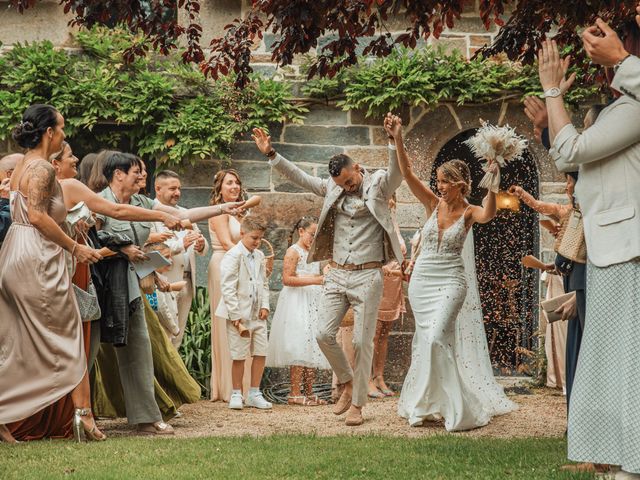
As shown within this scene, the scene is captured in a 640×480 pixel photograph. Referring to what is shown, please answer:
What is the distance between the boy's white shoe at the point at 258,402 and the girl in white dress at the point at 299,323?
466 millimetres

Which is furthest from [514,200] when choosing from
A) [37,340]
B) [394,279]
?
[37,340]

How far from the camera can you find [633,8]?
6.80m

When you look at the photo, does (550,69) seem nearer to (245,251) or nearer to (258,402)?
(245,251)

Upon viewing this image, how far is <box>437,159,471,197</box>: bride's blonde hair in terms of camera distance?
861 cm

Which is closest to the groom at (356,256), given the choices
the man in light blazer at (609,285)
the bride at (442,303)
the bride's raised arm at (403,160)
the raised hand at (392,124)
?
the bride's raised arm at (403,160)

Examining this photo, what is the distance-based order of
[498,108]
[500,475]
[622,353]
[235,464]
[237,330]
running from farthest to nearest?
[498,108]
[237,330]
[235,464]
[500,475]
[622,353]

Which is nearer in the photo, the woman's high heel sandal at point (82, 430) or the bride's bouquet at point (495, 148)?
the woman's high heel sandal at point (82, 430)

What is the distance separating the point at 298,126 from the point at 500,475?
24.9 ft

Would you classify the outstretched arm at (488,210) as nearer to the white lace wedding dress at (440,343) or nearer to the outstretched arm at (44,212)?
the white lace wedding dress at (440,343)

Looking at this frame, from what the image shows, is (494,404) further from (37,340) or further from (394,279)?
(37,340)

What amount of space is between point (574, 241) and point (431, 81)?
241 inches

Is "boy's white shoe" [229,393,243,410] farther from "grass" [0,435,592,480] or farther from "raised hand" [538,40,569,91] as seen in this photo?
"raised hand" [538,40,569,91]

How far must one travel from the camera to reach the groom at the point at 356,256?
8508 millimetres

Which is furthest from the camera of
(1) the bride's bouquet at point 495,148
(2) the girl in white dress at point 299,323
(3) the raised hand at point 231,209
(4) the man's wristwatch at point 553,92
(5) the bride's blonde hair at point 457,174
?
(2) the girl in white dress at point 299,323
